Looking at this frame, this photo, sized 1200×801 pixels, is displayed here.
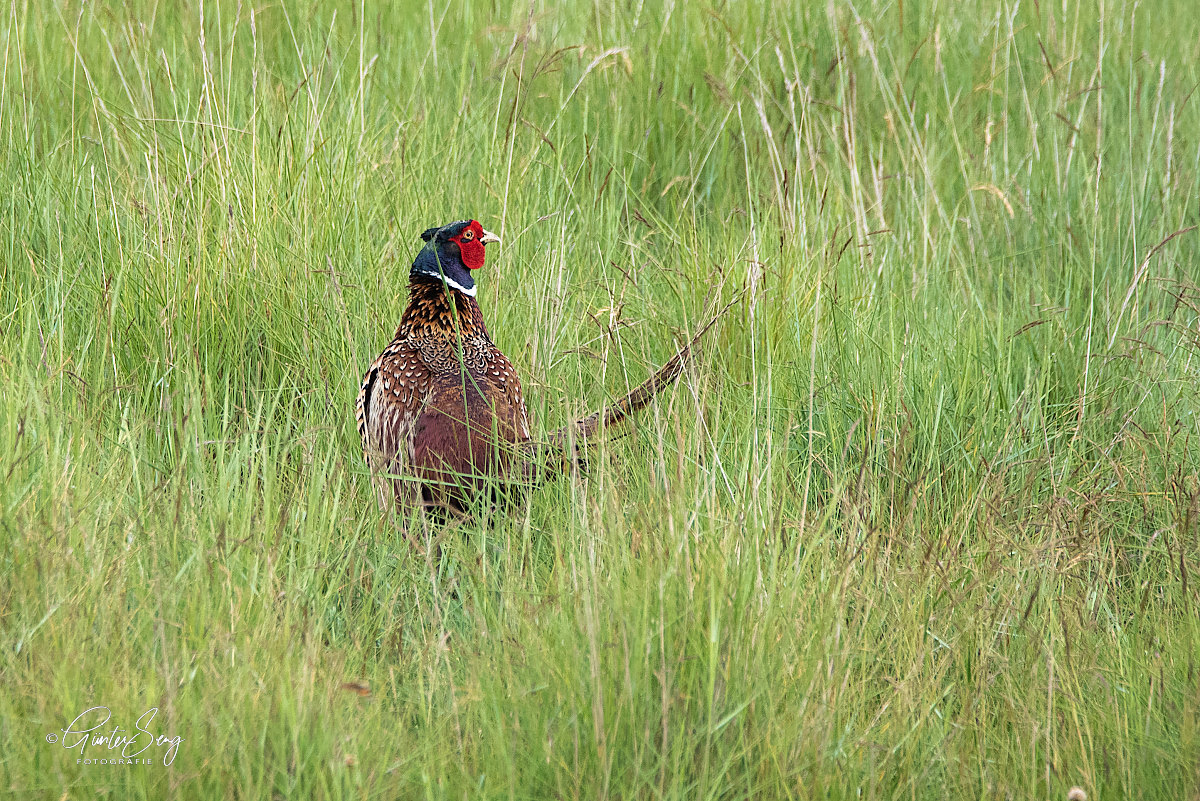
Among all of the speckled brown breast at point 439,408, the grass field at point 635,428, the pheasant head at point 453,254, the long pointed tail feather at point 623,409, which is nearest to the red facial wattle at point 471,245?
the pheasant head at point 453,254

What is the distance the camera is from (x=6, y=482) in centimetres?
207

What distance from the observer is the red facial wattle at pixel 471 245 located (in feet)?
10.1

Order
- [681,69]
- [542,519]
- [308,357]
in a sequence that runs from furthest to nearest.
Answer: [681,69] → [308,357] → [542,519]

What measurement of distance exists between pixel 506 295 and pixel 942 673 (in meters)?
1.90

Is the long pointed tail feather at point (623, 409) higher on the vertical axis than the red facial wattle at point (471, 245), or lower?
lower

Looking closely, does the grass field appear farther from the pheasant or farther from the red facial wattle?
the red facial wattle

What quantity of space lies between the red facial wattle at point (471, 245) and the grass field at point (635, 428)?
0.26 m

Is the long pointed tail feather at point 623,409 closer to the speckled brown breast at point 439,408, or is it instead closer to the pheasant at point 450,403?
the pheasant at point 450,403

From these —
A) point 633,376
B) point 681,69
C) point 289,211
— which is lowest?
point 633,376

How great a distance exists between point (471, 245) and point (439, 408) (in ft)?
1.79

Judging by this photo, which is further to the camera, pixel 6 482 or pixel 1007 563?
pixel 1007 563

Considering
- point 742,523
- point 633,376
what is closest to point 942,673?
point 742,523

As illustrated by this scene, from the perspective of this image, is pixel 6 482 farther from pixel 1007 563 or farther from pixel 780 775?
pixel 1007 563

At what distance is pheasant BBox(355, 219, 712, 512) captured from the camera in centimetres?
264
